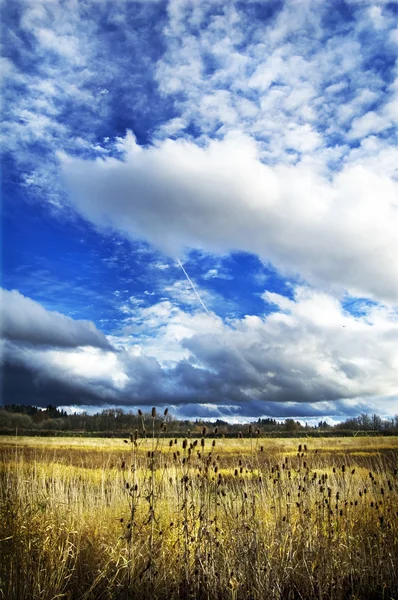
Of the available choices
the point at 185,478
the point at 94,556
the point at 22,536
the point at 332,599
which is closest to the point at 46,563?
the point at 22,536

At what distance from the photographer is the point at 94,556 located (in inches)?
295

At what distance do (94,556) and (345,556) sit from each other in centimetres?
410

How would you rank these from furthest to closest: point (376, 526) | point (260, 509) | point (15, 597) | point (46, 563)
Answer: point (260, 509), point (376, 526), point (46, 563), point (15, 597)

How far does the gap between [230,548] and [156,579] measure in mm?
1316

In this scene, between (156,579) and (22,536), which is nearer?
(156,579)

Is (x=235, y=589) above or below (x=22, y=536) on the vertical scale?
below

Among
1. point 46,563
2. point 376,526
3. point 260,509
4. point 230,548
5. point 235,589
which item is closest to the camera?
point 235,589

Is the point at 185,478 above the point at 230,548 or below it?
above

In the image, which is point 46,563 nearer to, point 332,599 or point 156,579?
point 156,579

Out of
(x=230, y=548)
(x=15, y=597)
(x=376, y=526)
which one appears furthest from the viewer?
(x=376, y=526)

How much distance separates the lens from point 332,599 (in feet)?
20.8

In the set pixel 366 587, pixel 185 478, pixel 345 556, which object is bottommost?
pixel 366 587

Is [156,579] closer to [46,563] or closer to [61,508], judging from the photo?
[46,563]

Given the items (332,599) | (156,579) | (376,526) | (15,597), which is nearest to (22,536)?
(15,597)
